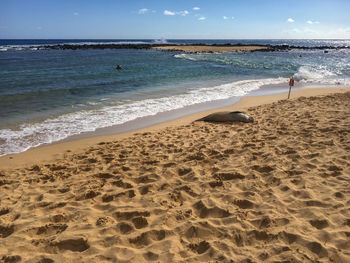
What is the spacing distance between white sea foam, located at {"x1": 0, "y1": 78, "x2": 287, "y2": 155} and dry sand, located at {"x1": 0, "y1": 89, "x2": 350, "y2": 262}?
1.85 metres

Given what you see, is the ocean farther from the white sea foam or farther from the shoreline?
the shoreline

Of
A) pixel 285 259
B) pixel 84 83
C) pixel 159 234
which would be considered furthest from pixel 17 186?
pixel 84 83

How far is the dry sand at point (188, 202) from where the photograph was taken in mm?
3035

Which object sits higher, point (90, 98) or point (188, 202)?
point (90, 98)

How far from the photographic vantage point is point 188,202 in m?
4.01

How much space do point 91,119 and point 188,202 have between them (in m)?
6.70

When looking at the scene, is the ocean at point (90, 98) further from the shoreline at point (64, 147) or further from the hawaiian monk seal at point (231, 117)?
the hawaiian monk seal at point (231, 117)

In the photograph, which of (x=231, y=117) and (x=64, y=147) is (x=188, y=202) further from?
(x=231, y=117)

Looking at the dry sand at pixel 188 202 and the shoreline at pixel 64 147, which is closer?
the dry sand at pixel 188 202

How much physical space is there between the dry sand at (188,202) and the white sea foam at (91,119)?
72.9 inches

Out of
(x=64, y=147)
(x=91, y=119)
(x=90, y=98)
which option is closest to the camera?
(x=64, y=147)

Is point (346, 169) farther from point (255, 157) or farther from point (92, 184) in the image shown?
point (92, 184)

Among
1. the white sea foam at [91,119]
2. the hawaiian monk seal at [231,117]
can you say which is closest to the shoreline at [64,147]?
the white sea foam at [91,119]

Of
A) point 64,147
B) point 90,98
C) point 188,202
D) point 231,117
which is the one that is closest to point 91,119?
point 64,147
